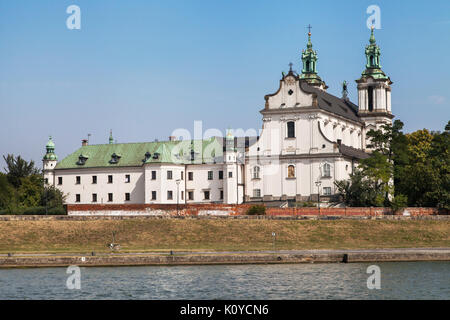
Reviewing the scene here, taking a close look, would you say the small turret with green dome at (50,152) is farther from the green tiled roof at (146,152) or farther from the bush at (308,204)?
the bush at (308,204)

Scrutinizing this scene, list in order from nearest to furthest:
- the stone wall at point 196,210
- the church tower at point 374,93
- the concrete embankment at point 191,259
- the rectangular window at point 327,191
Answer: the concrete embankment at point 191,259
the stone wall at point 196,210
the rectangular window at point 327,191
the church tower at point 374,93

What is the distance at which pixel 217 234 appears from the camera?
77.6 meters

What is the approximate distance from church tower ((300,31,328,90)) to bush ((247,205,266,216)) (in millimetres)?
37586

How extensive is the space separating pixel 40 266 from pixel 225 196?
4336 centimetres

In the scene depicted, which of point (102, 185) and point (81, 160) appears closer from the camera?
point (102, 185)

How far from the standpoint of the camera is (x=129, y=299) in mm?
43938

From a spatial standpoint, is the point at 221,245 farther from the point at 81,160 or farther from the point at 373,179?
the point at 81,160

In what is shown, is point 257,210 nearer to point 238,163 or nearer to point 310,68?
point 238,163

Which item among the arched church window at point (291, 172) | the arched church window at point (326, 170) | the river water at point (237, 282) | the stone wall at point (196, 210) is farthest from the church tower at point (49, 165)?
the river water at point (237, 282)

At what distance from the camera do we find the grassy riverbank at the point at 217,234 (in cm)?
7388

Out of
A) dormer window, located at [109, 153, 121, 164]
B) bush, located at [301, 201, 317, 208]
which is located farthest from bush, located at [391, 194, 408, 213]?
dormer window, located at [109, 153, 121, 164]

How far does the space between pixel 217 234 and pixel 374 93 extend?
4334 cm

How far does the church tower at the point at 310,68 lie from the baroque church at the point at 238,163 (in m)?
10.9

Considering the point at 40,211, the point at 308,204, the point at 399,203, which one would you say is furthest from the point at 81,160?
the point at 399,203
